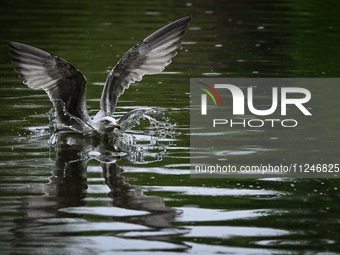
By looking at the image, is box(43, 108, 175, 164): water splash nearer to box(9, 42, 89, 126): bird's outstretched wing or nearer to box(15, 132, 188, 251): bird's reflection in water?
box(15, 132, 188, 251): bird's reflection in water

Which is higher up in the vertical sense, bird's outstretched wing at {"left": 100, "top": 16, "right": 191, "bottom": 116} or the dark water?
bird's outstretched wing at {"left": 100, "top": 16, "right": 191, "bottom": 116}

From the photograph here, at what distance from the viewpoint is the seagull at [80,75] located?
780 centimetres

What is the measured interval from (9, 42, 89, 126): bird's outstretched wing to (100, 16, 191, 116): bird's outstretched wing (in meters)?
0.49

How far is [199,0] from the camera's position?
23391mm

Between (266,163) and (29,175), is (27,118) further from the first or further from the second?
(266,163)

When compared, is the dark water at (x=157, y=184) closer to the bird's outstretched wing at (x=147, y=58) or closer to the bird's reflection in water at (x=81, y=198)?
the bird's reflection in water at (x=81, y=198)

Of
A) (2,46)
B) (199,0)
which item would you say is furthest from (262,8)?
(2,46)

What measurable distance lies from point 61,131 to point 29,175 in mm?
1904

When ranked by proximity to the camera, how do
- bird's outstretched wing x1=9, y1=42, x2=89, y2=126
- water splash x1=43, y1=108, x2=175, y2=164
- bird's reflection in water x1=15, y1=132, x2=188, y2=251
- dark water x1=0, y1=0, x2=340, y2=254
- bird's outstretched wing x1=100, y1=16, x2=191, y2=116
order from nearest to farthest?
1. dark water x1=0, y1=0, x2=340, y2=254
2. bird's reflection in water x1=15, y1=132, x2=188, y2=251
3. water splash x1=43, y1=108, x2=175, y2=164
4. bird's outstretched wing x1=9, y1=42, x2=89, y2=126
5. bird's outstretched wing x1=100, y1=16, x2=191, y2=116

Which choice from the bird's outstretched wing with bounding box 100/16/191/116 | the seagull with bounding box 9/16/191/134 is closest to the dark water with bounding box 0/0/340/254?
the seagull with bounding box 9/16/191/134

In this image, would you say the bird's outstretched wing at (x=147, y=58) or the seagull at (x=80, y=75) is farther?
the bird's outstretched wing at (x=147, y=58)

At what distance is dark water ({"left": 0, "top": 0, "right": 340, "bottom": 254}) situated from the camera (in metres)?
5.04

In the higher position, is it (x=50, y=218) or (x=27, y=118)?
(x=27, y=118)

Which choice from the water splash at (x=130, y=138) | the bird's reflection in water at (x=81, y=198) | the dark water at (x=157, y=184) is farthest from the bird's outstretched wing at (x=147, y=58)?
the bird's reflection in water at (x=81, y=198)
